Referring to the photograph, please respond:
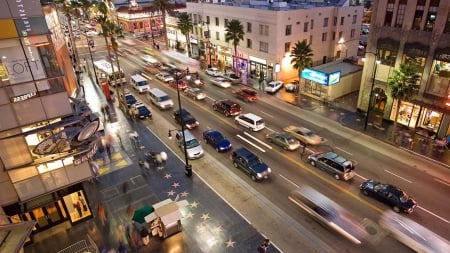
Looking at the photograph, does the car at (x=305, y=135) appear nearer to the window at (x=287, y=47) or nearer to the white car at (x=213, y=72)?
the window at (x=287, y=47)

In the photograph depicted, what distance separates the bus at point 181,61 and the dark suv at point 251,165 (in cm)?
3371

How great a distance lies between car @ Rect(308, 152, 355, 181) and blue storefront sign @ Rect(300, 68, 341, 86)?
1628cm

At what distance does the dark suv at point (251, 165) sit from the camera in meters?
26.0

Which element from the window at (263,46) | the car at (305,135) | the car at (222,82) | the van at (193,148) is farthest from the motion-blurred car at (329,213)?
the window at (263,46)

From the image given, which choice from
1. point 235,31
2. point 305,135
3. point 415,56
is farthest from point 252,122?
point 235,31

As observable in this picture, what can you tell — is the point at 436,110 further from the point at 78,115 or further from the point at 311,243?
the point at 78,115

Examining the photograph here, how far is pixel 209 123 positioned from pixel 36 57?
74.0 ft

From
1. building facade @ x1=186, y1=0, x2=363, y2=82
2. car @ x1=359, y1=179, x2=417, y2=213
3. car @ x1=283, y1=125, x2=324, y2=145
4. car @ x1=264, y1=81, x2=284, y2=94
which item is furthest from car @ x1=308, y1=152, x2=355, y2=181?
building facade @ x1=186, y1=0, x2=363, y2=82

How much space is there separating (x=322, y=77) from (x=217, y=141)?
19021mm

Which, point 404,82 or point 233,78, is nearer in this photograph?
point 404,82

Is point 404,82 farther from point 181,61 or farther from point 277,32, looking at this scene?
point 181,61

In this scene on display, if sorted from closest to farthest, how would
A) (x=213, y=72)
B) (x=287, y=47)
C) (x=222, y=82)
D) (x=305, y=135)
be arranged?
(x=305, y=135) → (x=287, y=47) → (x=222, y=82) → (x=213, y=72)

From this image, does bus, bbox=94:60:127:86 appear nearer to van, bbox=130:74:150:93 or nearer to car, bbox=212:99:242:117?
van, bbox=130:74:150:93

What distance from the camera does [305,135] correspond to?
31.7 m
